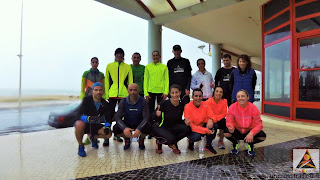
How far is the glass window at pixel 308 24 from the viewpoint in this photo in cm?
533

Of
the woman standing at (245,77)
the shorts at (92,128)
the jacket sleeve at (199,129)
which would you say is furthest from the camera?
the woman standing at (245,77)

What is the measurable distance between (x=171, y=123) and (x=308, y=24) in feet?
15.9

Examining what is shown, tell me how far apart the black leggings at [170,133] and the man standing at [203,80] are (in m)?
1.23

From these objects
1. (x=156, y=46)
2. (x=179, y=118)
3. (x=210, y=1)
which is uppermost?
(x=210, y=1)

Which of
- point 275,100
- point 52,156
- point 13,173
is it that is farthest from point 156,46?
point 13,173

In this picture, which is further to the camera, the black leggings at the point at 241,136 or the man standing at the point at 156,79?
the man standing at the point at 156,79

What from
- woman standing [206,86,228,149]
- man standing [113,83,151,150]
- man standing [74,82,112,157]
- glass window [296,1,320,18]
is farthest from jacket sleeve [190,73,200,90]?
glass window [296,1,320,18]

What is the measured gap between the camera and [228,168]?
2.51m

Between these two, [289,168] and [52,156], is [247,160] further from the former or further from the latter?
[52,156]

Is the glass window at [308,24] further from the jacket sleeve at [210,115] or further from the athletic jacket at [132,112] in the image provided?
the athletic jacket at [132,112]

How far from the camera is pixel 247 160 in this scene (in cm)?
280

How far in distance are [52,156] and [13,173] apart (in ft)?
2.09

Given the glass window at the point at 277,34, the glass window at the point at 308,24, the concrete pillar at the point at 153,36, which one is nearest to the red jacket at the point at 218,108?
the glass window at the point at 308,24

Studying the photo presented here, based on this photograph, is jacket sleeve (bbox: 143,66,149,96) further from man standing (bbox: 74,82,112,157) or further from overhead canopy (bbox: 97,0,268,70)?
overhead canopy (bbox: 97,0,268,70)
